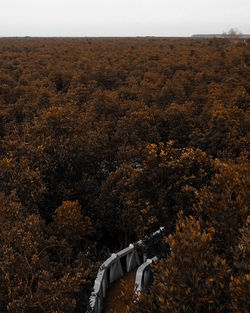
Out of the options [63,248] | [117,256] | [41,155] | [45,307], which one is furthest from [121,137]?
[45,307]

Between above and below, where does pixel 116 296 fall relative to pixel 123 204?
below

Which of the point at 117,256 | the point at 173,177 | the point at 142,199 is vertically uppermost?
the point at 173,177

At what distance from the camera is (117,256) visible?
72.4 feet

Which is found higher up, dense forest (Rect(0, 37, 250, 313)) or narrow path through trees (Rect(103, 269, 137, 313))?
dense forest (Rect(0, 37, 250, 313))

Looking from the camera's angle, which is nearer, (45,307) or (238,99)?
(45,307)

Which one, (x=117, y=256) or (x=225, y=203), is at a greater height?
(x=225, y=203)

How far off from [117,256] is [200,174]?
332 inches

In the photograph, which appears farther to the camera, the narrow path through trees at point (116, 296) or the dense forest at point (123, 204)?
the narrow path through trees at point (116, 296)

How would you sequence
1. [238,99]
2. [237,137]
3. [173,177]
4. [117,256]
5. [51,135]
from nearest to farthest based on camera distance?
[173,177] < [117,256] < [51,135] < [237,137] < [238,99]

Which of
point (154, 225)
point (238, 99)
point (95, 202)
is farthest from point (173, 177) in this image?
point (238, 99)

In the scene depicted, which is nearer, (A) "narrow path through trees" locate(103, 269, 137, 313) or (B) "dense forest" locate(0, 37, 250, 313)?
(B) "dense forest" locate(0, 37, 250, 313)

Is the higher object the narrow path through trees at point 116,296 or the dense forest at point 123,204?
the dense forest at point 123,204

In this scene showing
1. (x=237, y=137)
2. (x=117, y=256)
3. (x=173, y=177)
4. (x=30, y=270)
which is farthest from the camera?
(x=237, y=137)

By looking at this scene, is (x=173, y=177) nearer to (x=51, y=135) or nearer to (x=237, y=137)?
(x=51, y=135)
